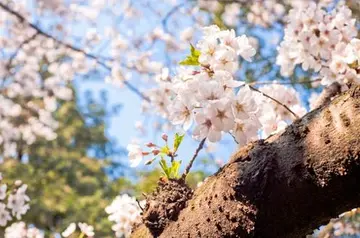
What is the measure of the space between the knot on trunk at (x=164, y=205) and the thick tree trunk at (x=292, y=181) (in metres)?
0.06

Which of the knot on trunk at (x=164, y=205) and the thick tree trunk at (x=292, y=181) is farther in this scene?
the knot on trunk at (x=164, y=205)

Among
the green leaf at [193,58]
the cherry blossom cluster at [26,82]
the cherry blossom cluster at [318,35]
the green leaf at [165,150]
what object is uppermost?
the cherry blossom cluster at [26,82]

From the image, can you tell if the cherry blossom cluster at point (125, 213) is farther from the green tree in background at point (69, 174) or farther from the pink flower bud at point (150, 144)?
the green tree in background at point (69, 174)

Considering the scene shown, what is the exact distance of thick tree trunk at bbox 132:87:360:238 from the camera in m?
0.81

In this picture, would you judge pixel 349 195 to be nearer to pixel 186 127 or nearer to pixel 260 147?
pixel 260 147

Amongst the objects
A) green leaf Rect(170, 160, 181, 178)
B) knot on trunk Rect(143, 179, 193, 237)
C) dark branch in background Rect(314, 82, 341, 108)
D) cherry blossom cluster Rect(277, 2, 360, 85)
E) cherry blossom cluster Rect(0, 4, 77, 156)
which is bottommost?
knot on trunk Rect(143, 179, 193, 237)

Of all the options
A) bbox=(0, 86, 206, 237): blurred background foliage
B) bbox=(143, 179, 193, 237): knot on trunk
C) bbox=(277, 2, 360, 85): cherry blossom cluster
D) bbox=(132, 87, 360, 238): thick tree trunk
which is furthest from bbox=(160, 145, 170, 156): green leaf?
bbox=(0, 86, 206, 237): blurred background foliage

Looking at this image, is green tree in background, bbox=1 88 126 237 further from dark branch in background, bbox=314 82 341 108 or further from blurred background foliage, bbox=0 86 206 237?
dark branch in background, bbox=314 82 341 108

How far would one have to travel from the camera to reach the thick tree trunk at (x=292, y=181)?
0.81m

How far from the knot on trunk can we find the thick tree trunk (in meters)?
A: 0.06

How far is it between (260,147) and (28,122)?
8204 mm

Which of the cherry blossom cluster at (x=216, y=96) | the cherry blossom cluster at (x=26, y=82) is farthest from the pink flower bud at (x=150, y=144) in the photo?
the cherry blossom cluster at (x=26, y=82)

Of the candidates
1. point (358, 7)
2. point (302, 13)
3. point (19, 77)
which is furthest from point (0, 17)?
point (302, 13)

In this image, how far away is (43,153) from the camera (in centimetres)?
924
